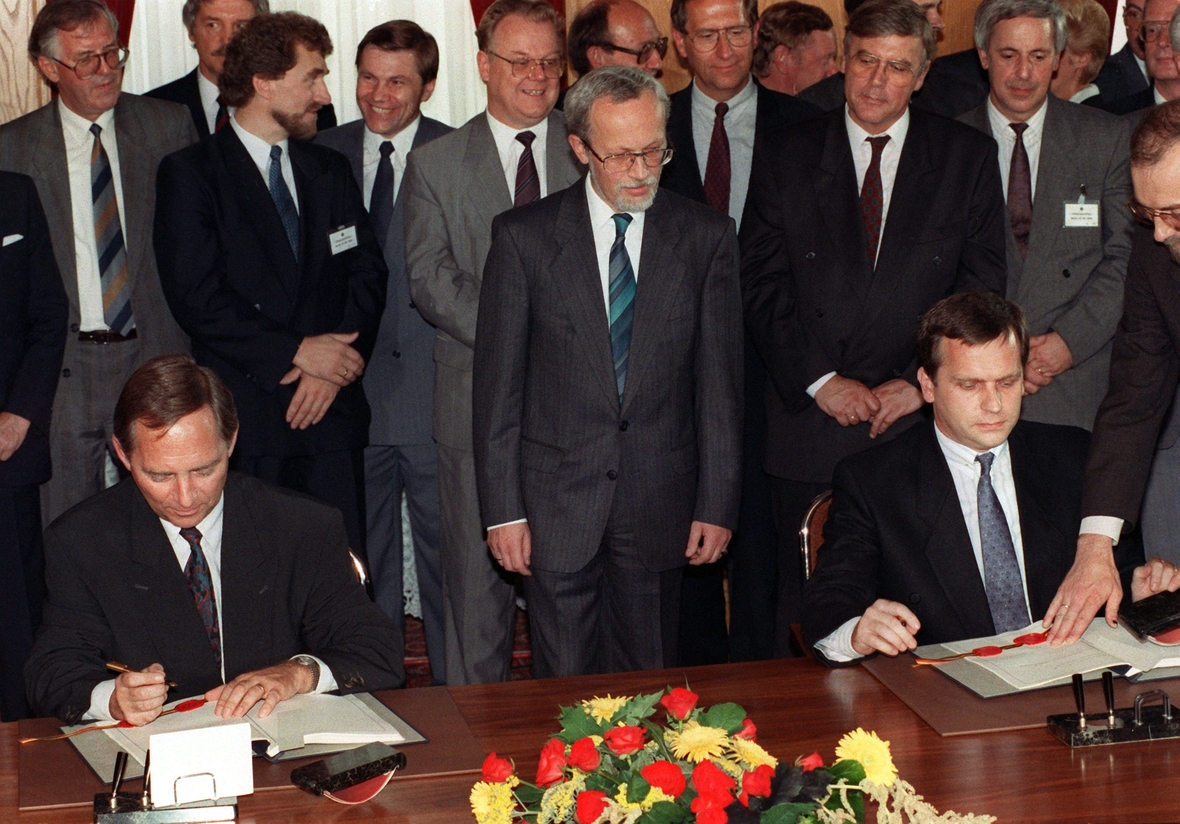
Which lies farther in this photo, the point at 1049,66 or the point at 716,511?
→ the point at 1049,66

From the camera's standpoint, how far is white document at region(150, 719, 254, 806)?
7.64 feet

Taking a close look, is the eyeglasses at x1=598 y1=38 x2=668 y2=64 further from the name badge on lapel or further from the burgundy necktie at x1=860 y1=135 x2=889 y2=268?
the name badge on lapel

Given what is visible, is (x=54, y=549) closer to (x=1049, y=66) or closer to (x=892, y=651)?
(x=892, y=651)

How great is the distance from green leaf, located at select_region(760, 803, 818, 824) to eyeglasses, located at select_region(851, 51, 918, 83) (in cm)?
312

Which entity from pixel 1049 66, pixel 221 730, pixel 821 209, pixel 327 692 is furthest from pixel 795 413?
pixel 221 730

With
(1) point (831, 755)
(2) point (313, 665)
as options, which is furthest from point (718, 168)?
(1) point (831, 755)

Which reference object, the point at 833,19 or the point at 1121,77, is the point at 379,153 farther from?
the point at 1121,77

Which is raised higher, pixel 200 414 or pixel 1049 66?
pixel 1049 66

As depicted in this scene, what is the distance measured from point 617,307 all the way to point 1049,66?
5.90 ft

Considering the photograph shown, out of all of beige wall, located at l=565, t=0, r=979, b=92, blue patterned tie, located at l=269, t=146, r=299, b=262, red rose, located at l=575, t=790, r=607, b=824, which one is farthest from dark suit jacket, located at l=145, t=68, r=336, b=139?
red rose, located at l=575, t=790, r=607, b=824

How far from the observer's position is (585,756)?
5.98 ft

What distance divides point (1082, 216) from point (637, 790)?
341 centimetres

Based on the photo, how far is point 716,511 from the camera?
393 cm

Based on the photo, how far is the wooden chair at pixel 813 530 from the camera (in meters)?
3.51
